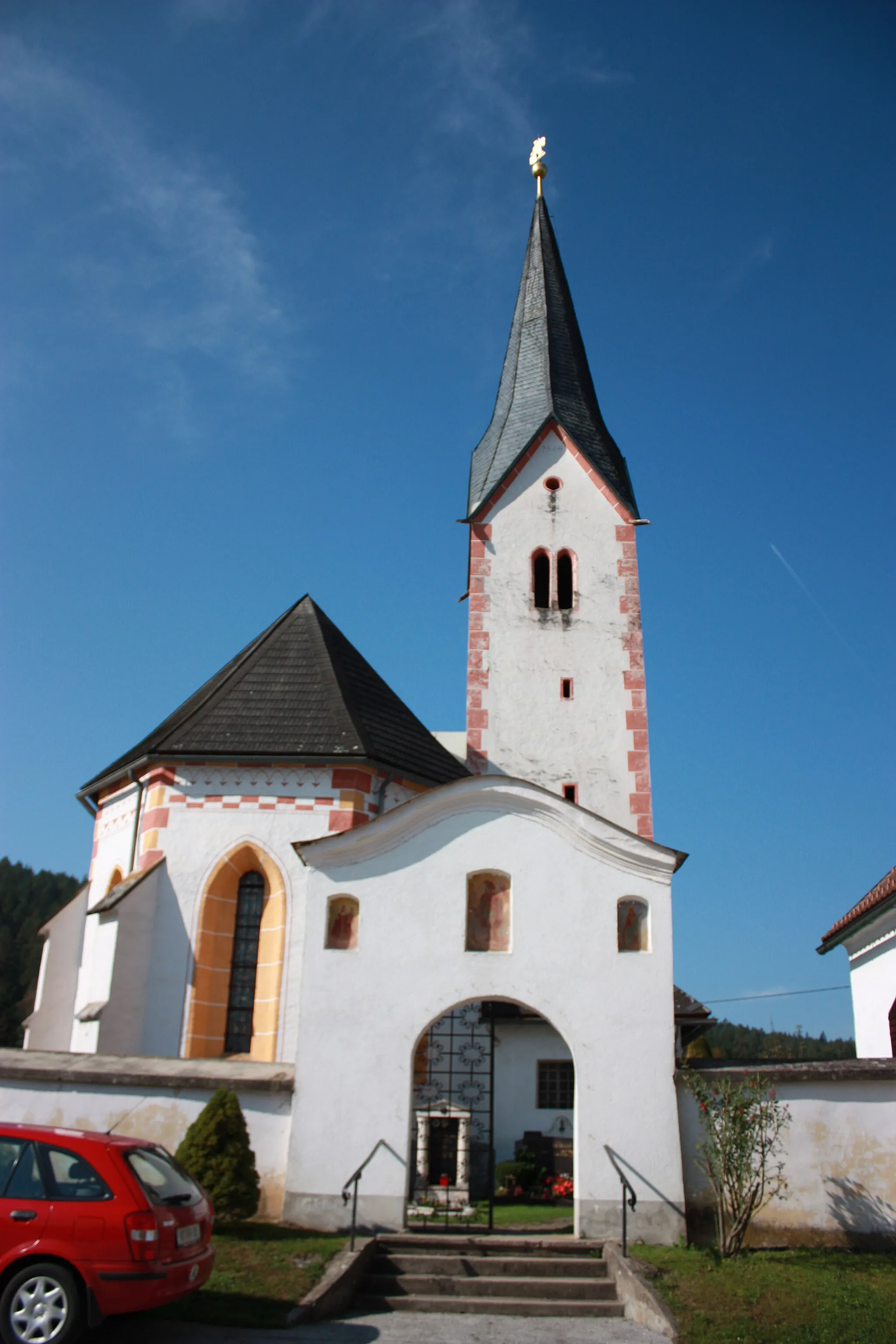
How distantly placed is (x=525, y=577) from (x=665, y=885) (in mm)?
11509

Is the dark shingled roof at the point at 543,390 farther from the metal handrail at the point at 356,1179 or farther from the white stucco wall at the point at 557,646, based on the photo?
the metal handrail at the point at 356,1179

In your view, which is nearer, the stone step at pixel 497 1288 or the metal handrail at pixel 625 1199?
the stone step at pixel 497 1288

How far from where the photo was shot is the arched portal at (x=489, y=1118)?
46.5 feet

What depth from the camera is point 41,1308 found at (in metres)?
7.27

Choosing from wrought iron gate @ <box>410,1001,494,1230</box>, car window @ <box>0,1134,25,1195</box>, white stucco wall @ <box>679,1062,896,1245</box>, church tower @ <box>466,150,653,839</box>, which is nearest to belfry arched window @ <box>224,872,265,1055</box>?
wrought iron gate @ <box>410,1001,494,1230</box>

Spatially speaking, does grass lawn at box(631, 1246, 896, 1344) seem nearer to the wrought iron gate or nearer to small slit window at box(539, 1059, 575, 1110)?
the wrought iron gate

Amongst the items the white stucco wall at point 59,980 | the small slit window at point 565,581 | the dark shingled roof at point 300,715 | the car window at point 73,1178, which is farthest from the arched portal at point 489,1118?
the small slit window at point 565,581

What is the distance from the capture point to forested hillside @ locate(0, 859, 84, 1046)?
205ft

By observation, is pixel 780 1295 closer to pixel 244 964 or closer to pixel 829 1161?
pixel 829 1161

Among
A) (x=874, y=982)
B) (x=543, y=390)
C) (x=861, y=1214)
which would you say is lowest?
(x=861, y=1214)

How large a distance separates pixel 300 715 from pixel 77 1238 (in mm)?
11182

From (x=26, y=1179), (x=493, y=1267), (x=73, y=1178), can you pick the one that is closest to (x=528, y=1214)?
(x=493, y=1267)

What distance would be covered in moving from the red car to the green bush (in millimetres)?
3286

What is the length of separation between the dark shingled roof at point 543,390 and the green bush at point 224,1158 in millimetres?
15349
